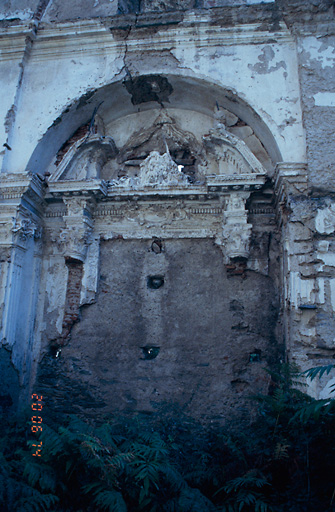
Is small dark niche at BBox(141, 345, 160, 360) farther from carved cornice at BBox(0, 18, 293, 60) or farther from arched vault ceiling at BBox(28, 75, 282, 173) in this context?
carved cornice at BBox(0, 18, 293, 60)

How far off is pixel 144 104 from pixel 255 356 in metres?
3.93

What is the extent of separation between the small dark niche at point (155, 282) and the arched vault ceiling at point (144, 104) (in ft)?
7.12

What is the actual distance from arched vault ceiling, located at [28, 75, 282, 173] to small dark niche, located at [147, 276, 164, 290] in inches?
85.4

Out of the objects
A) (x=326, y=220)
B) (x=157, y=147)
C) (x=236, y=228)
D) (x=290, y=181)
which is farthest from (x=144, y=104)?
(x=326, y=220)

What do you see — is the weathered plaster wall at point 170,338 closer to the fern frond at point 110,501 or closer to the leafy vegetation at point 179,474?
the leafy vegetation at point 179,474

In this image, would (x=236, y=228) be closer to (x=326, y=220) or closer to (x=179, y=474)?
(x=326, y=220)

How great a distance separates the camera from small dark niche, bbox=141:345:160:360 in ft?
18.8

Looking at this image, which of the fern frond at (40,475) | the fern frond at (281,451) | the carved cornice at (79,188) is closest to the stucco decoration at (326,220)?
A: the fern frond at (281,451)

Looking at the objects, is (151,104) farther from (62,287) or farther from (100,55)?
(62,287)

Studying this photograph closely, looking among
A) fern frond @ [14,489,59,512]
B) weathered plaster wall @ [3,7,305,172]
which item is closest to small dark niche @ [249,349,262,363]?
weathered plaster wall @ [3,7,305,172]

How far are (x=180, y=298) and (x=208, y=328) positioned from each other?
54 cm

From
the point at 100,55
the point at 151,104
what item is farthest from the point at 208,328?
the point at 100,55

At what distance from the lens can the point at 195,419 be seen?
5301mm

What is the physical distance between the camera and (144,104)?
21.5ft
